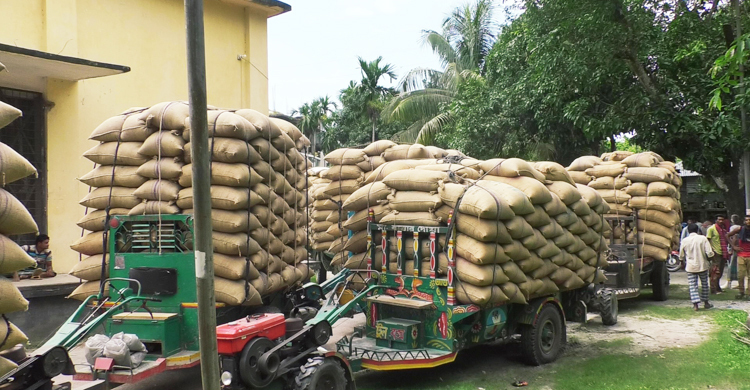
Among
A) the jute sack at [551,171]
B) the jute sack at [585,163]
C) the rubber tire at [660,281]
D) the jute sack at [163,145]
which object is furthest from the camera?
the jute sack at [585,163]

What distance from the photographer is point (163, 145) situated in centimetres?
664

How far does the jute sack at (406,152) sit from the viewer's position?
36.9 ft

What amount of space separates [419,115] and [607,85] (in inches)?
441

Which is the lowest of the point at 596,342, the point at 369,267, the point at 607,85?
the point at 596,342

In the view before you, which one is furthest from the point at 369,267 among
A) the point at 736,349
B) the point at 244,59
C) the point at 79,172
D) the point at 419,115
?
the point at 419,115

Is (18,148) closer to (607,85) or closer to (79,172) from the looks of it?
(79,172)

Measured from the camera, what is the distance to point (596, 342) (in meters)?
8.93

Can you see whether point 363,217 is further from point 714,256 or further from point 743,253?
point 714,256

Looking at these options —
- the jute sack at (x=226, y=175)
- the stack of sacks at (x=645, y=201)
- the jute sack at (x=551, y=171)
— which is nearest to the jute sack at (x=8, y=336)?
the jute sack at (x=226, y=175)

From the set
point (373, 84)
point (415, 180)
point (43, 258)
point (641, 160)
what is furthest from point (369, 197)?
point (373, 84)

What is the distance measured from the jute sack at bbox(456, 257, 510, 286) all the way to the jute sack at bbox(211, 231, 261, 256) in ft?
7.47

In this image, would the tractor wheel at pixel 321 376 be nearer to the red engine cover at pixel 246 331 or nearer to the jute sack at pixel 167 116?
the red engine cover at pixel 246 331

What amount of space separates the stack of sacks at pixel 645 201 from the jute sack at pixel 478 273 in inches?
244

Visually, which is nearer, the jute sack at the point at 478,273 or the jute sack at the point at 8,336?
the jute sack at the point at 8,336
